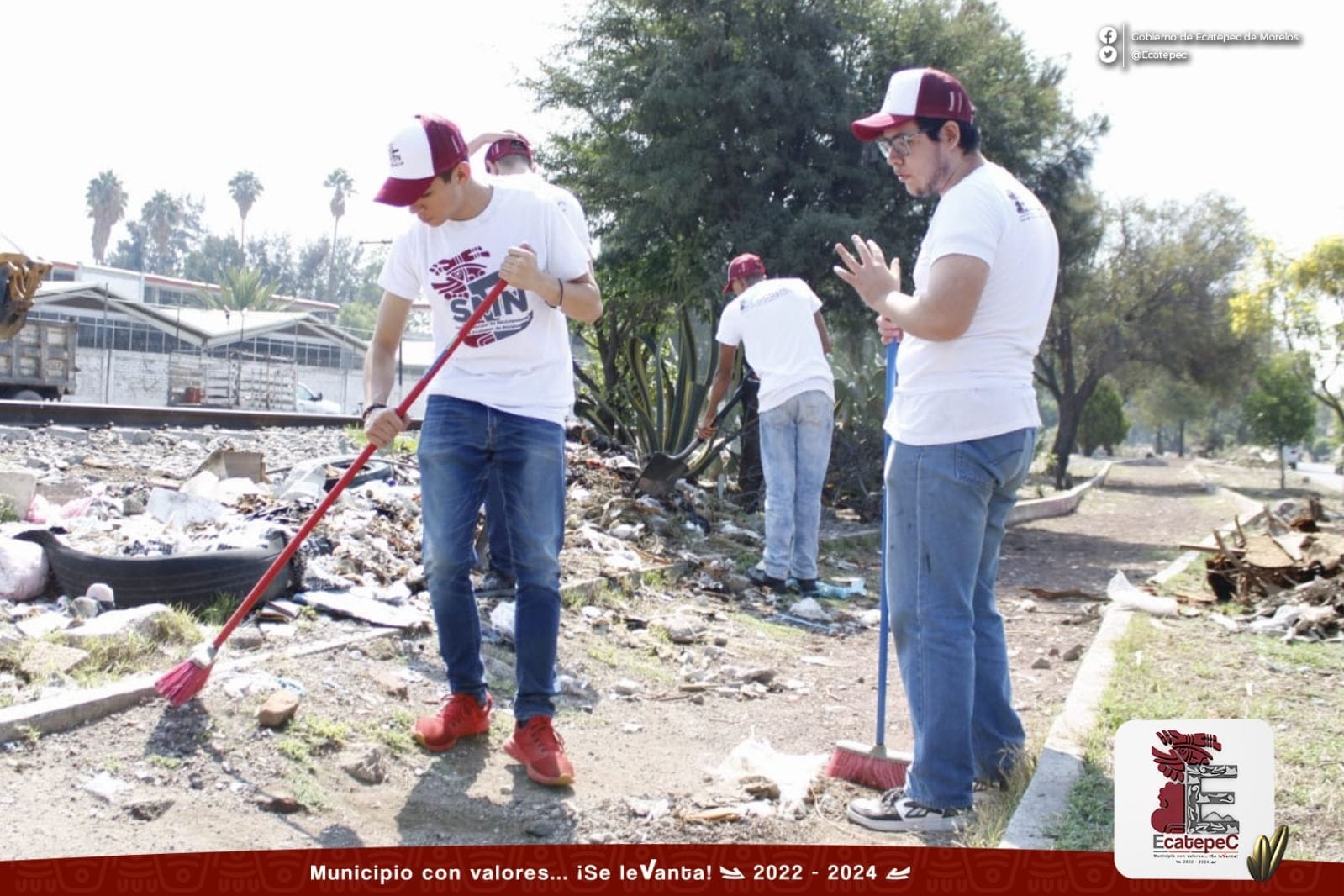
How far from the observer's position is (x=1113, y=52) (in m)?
3.64

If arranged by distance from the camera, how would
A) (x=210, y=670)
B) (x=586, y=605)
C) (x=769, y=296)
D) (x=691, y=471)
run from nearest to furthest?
(x=210, y=670)
(x=586, y=605)
(x=769, y=296)
(x=691, y=471)

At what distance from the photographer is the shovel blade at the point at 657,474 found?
876 centimetres

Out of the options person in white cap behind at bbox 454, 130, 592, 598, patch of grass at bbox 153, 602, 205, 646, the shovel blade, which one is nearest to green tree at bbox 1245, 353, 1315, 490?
the shovel blade

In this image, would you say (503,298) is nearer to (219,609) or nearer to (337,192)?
(219,609)

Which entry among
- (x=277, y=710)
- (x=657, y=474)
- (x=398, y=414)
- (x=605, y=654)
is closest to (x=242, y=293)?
(x=657, y=474)

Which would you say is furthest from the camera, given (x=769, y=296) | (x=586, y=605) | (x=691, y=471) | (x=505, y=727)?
(x=691, y=471)

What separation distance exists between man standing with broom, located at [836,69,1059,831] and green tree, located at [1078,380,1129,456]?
142ft

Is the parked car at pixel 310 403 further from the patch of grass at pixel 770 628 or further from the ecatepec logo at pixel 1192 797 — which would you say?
the ecatepec logo at pixel 1192 797

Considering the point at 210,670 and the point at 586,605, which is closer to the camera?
the point at 210,670

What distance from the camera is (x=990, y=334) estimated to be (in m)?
3.04

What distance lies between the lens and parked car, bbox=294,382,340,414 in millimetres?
31598

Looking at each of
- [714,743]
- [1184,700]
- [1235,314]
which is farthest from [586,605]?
[1235,314]

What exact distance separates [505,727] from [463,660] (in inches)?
14.4

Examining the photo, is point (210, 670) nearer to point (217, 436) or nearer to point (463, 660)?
point (463, 660)
